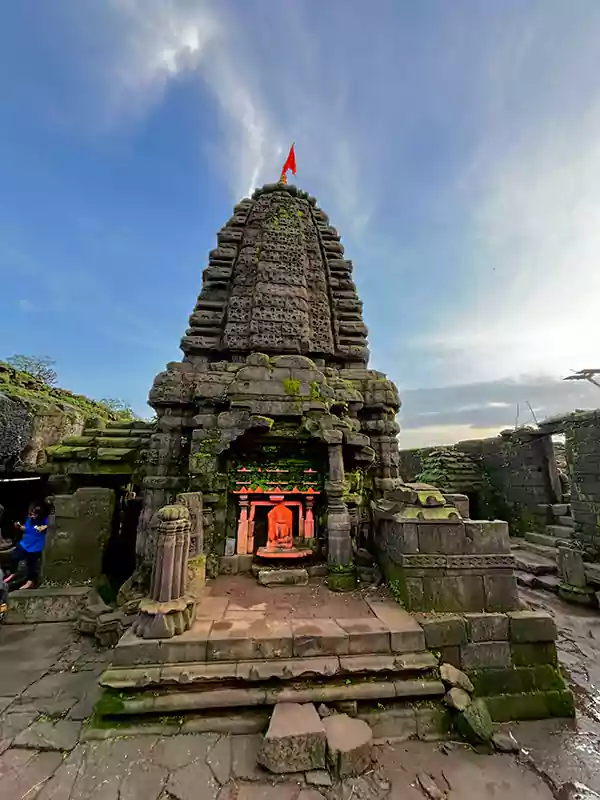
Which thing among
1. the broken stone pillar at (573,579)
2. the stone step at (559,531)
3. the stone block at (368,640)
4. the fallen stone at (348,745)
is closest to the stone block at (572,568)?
the broken stone pillar at (573,579)

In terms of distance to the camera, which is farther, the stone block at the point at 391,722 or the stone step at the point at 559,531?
the stone step at the point at 559,531

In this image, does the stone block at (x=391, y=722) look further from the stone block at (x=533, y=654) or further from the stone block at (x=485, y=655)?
the stone block at (x=533, y=654)

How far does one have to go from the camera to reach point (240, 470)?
23.0 ft

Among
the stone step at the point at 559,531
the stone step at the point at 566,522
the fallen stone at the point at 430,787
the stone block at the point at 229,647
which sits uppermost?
the stone step at the point at 566,522

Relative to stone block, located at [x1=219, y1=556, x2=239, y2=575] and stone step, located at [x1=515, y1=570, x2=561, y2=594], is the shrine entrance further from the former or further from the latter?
stone step, located at [x1=515, y1=570, x2=561, y2=594]

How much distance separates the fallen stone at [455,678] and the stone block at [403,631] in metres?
0.32

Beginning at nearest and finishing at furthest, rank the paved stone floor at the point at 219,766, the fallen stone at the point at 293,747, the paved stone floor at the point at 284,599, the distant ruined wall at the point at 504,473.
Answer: the paved stone floor at the point at 219,766
the fallen stone at the point at 293,747
the paved stone floor at the point at 284,599
the distant ruined wall at the point at 504,473

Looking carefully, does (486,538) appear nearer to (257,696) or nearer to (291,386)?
(257,696)

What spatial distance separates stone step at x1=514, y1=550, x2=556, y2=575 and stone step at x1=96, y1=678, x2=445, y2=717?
760cm

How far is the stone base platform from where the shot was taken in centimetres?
370

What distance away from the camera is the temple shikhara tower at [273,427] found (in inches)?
266

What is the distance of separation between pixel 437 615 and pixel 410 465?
1514 centimetres

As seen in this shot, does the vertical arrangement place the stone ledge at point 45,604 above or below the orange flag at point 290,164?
below

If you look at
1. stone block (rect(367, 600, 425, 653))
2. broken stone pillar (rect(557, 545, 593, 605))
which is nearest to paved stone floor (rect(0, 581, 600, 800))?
stone block (rect(367, 600, 425, 653))
